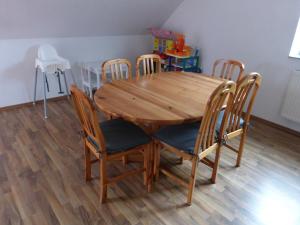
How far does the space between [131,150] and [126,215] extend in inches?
18.4

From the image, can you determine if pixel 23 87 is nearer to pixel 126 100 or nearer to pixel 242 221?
pixel 126 100

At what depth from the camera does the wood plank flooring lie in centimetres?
169

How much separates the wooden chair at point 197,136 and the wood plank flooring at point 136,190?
0.63ft

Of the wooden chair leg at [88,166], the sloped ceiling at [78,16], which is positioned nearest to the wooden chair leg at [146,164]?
the wooden chair leg at [88,166]

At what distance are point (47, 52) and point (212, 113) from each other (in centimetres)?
260

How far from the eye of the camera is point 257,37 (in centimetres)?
295

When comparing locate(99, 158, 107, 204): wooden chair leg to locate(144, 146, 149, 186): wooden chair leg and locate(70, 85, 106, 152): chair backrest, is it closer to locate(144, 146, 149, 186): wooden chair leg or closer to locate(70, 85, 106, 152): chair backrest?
locate(70, 85, 106, 152): chair backrest

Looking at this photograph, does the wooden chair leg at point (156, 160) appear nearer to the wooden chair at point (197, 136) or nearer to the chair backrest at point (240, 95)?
the wooden chair at point (197, 136)

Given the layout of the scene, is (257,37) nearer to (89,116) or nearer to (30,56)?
(89,116)

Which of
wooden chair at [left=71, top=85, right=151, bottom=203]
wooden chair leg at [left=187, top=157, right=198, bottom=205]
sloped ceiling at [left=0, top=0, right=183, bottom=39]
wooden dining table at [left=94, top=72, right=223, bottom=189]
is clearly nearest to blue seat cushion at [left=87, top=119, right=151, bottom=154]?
wooden chair at [left=71, top=85, right=151, bottom=203]

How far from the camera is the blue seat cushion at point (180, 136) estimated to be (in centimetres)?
166

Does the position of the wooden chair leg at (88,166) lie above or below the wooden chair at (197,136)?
below

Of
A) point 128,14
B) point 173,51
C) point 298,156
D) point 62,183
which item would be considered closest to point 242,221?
point 298,156

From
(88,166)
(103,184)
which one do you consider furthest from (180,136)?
(88,166)
